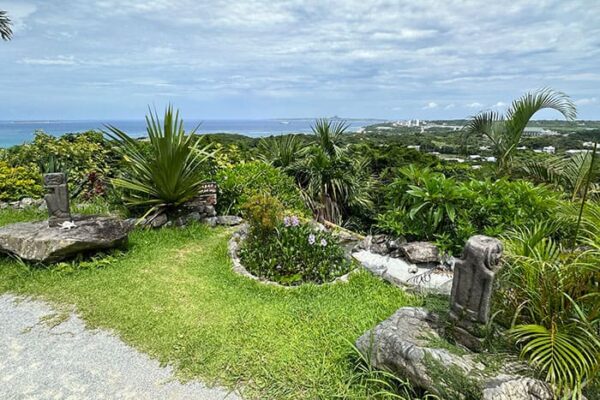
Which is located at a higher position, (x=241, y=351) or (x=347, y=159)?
(x=347, y=159)

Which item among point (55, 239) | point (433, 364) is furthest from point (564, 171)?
point (55, 239)

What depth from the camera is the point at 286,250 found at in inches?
154

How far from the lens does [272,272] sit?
3840mm

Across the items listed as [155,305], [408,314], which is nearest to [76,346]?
[155,305]

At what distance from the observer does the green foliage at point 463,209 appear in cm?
371

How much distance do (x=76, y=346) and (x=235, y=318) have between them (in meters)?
1.16

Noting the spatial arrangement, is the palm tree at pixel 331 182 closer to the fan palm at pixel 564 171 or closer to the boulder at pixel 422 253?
the boulder at pixel 422 253

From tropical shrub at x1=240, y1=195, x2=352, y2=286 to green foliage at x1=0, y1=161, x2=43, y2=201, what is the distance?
4514 millimetres

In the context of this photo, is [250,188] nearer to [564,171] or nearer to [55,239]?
[55,239]

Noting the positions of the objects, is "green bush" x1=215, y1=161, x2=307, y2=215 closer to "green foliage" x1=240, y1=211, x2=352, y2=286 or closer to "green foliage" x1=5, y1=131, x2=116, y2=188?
"green foliage" x1=240, y1=211, x2=352, y2=286

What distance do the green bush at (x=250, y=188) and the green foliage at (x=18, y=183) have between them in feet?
10.9

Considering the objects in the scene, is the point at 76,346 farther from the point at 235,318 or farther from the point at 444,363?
the point at 444,363

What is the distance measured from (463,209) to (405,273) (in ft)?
3.09

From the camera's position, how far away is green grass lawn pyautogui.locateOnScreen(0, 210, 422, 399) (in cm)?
233
